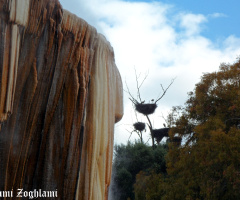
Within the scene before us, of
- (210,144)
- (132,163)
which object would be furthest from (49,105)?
(132,163)

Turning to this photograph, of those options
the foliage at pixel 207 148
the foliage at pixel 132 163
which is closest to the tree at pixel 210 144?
the foliage at pixel 207 148

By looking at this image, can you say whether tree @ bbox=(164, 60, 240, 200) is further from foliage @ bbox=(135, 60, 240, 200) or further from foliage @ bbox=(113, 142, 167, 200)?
foliage @ bbox=(113, 142, 167, 200)

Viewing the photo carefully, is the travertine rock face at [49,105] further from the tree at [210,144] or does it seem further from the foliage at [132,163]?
the foliage at [132,163]

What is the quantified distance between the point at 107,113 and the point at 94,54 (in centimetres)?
32

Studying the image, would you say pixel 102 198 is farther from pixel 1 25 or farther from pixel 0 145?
pixel 1 25

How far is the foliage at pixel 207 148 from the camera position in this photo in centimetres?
1132

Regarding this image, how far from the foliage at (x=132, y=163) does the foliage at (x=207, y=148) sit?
151cm

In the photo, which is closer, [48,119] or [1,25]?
[1,25]

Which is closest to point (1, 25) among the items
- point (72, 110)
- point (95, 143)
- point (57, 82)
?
point (57, 82)

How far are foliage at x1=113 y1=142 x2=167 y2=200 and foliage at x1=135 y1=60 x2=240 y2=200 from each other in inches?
59.3

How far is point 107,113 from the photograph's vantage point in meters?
2.08

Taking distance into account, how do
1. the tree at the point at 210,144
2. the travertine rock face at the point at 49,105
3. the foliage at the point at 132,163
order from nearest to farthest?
the travertine rock face at the point at 49,105
the tree at the point at 210,144
the foliage at the point at 132,163

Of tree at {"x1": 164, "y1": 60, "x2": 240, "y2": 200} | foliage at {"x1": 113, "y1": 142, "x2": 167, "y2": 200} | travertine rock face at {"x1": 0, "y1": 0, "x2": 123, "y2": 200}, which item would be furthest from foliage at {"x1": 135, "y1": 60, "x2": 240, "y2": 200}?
travertine rock face at {"x1": 0, "y1": 0, "x2": 123, "y2": 200}

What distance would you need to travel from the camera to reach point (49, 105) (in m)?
1.83
